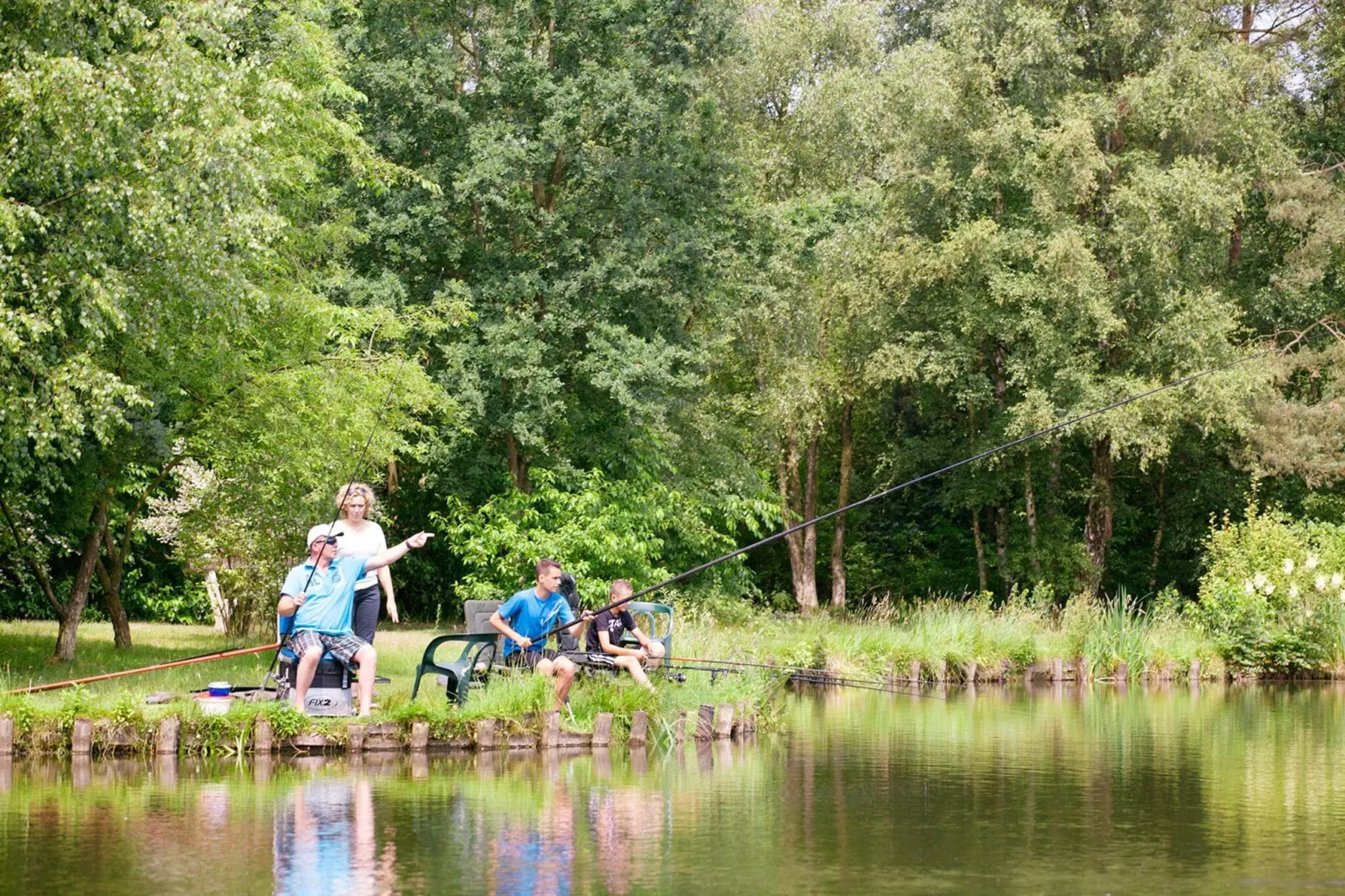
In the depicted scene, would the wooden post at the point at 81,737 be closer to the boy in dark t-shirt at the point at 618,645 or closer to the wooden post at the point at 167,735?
the wooden post at the point at 167,735

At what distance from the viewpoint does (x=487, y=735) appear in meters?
13.0

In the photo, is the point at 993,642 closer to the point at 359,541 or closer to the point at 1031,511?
the point at 1031,511

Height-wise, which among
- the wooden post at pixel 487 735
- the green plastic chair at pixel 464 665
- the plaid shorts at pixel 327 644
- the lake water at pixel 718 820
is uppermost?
the plaid shorts at pixel 327 644

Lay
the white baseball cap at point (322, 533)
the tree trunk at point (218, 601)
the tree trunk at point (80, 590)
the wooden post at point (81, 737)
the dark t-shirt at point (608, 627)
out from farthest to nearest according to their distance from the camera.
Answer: the tree trunk at point (218, 601) < the tree trunk at point (80, 590) < the dark t-shirt at point (608, 627) < the white baseball cap at point (322, 533) < the wooden post at point (81, 737)

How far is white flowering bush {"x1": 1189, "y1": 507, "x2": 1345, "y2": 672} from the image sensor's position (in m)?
23.7

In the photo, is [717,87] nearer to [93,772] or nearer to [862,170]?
[862,170]

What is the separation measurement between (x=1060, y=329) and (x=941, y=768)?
19214 mm

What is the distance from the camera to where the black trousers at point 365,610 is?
44.8ft

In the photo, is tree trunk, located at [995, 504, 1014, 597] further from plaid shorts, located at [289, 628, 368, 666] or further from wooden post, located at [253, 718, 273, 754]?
wooden post, located at [253, 718, 273, 754]

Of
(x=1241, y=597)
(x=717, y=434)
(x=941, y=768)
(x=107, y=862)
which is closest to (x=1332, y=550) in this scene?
(x=1241, y=597)

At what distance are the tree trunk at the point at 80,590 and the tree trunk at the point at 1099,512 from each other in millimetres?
20110

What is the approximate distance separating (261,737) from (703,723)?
11.9ft

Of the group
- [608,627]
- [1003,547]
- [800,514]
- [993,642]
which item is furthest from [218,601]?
[800,514]

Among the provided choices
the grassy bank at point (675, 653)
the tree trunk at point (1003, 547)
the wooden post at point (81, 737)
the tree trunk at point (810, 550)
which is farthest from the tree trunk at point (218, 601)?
the tree trunk at point (1003, 547)
